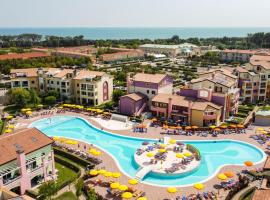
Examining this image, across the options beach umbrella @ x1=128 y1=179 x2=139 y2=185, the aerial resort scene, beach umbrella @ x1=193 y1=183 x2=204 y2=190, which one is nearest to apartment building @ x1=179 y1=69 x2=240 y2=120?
the aerial resort scene

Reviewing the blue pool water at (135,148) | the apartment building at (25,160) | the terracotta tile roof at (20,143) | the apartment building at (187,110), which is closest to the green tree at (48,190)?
the apartment building at (25,160)

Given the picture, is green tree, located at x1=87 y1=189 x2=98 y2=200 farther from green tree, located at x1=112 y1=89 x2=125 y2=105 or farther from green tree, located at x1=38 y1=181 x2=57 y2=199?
green tree, located at x1=112 y1=89 x2=125 y2=105

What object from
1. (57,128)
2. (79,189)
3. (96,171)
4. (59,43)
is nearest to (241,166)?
(96,171)

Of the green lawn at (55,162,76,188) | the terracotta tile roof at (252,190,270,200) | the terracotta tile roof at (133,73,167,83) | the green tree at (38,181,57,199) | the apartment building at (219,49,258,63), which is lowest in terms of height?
the green lawn at (55,162,76,188)

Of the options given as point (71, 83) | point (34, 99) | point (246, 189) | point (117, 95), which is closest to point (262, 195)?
point (246, 189)

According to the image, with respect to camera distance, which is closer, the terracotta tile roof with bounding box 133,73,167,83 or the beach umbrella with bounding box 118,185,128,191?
the beach umbrella with bounding box 118,185,128,191
